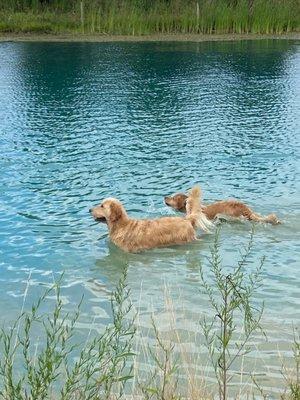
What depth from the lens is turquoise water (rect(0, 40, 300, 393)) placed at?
995cm

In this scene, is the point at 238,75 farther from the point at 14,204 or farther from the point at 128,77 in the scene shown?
the point at 14,204

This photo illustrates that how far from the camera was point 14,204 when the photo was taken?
14.4m

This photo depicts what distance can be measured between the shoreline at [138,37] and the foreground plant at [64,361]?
3973cm

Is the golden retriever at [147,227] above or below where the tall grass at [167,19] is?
below

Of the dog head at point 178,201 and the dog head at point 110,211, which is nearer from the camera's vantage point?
the dog head at point 110,211

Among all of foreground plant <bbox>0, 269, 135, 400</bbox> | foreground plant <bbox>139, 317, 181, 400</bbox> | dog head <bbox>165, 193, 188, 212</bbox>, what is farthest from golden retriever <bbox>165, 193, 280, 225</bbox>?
foreground plant <bbox>139, 317, 181, 400</bbox>

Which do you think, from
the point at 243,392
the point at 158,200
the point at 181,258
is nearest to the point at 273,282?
the point at 181,258

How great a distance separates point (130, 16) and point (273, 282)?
42.2 metres

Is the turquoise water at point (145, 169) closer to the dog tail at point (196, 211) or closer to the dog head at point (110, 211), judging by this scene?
the dog tail at point (196, 211)

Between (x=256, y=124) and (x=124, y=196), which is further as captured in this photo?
(x=256, y=124)

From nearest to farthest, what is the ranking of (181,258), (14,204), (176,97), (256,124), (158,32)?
(181,258) → (14,204) → (256,124) → (176,97) → (158,32)

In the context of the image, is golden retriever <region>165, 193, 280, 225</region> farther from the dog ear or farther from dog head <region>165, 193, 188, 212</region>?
the dog ear

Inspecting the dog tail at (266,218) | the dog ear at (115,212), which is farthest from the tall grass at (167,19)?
the dog ear at (115,212)

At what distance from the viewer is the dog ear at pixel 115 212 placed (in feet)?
38.3
